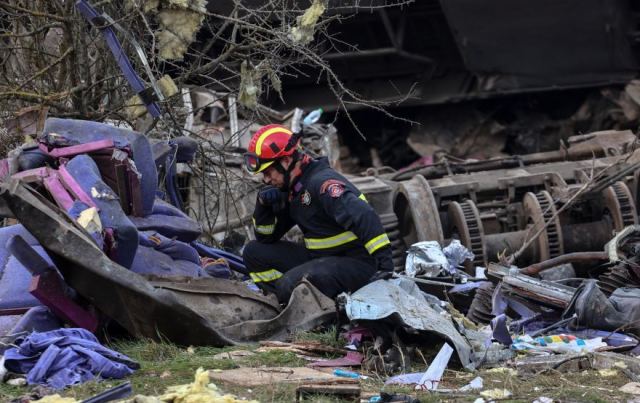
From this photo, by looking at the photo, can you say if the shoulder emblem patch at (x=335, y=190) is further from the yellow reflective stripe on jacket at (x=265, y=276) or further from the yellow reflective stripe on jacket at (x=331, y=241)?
the yellow reflective stripe on jacket at (x=265, y=276)

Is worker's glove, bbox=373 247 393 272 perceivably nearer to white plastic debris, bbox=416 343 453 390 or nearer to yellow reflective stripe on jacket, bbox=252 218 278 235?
white plastic debris, bbox=416 343 453 390

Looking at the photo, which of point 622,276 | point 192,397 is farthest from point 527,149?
point 192,397

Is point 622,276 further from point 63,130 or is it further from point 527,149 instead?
point 527,149

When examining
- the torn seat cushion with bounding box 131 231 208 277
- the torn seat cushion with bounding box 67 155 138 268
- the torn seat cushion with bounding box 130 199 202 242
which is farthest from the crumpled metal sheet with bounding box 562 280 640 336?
the torn seat cushion with bounding box 67 155 138 268

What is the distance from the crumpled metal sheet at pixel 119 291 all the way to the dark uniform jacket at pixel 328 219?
29.3 inches

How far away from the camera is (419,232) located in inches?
320

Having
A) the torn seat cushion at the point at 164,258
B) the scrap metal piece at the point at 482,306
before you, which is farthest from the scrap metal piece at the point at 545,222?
the torn seat cushion at the point at 164,258

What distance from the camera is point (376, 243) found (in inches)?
230

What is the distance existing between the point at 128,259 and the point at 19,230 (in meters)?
0.78

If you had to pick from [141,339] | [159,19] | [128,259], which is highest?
[159,19]

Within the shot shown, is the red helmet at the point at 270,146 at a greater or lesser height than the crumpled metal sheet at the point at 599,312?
greater

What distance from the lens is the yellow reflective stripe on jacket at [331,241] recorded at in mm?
6206

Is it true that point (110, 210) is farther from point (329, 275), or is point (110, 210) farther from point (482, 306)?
point (482, 306)

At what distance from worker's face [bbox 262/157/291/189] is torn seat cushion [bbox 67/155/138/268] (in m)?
0.99
